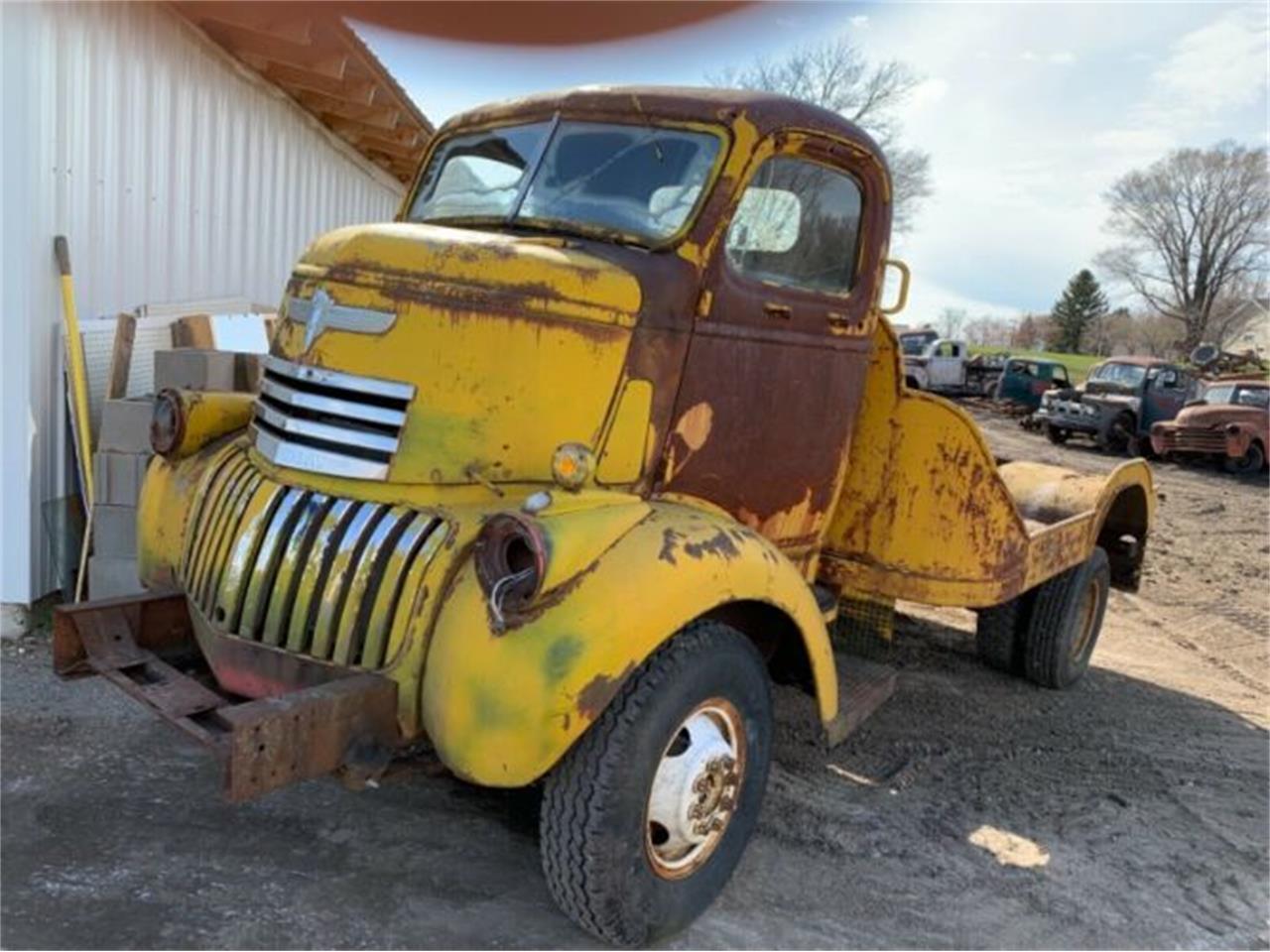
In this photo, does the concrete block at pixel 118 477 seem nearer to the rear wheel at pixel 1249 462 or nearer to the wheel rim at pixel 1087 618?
the wheel rim at pixel 1087 618

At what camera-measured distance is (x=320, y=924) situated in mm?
3141

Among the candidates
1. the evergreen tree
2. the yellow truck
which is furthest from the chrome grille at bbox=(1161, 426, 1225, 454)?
the evergreen tree

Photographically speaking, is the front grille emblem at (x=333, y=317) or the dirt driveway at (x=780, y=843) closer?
the dirt driveway at (x=780, y=843)

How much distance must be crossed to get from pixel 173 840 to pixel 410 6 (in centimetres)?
355

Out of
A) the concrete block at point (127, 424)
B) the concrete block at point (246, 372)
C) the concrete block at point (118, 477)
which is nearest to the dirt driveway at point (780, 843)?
the concrete block at point (118, 477)

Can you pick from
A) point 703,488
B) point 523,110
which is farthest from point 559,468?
point 523,110

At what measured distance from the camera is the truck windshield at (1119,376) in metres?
23.1

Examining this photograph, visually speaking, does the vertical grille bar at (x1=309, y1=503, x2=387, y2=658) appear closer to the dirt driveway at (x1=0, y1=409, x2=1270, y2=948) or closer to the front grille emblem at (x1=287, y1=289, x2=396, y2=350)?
the dirt driveway at (x1=0, y1=409, x2=1270, y2=948)

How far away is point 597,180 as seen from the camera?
3.88m

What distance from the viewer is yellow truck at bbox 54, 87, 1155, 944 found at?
291 cm

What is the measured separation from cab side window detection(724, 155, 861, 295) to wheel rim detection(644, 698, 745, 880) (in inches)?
61.4

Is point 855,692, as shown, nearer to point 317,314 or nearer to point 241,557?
point 241,557

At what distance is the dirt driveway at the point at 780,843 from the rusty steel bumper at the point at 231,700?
336mm

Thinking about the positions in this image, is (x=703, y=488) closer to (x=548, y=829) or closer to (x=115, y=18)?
(x=548, y=829)
